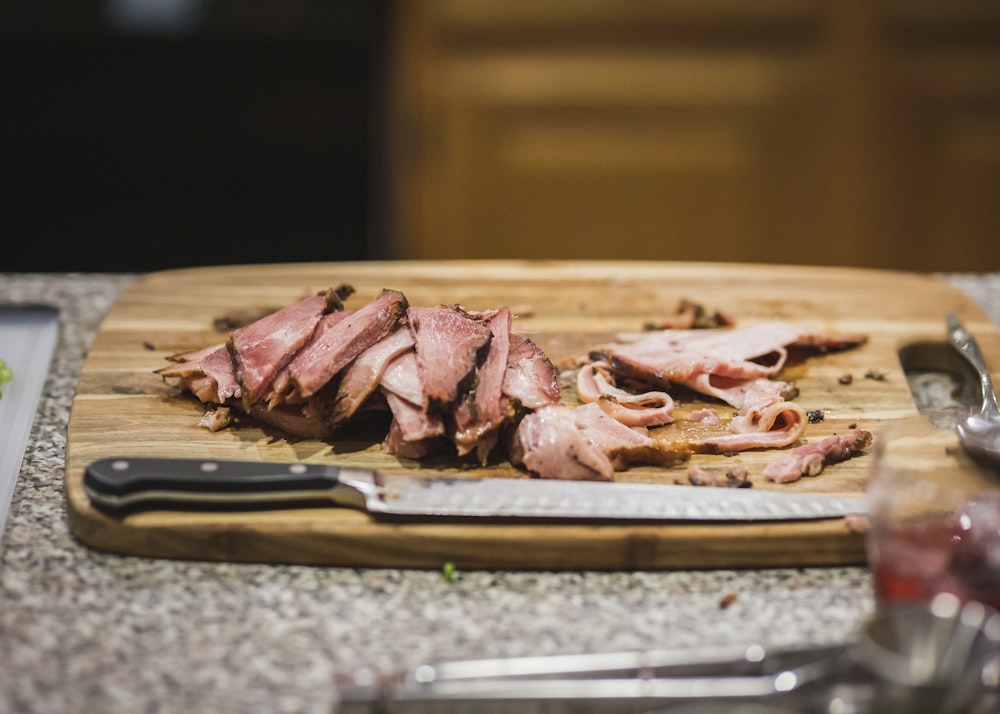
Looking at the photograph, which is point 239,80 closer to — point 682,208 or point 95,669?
point 682,208

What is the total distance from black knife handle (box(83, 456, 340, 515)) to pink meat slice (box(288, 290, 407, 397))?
0.69ft

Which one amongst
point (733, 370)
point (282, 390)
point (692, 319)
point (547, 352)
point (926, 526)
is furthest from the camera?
point (692, 319)

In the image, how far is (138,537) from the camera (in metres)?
1.75

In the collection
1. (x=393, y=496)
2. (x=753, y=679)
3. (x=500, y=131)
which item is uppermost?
(x=500, y=131)

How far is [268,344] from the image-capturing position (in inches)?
80.1

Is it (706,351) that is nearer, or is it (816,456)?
(816,456)

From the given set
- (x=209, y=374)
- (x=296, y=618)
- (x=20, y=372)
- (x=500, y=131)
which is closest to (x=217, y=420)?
(x=209, y=374)

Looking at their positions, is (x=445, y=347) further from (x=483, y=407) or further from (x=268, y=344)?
(x=268, y=344)

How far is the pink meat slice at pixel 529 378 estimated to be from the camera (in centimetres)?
193

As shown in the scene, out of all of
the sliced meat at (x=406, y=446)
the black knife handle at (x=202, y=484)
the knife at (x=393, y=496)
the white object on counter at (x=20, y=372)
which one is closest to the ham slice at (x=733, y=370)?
the knife at (x=393, y=496)

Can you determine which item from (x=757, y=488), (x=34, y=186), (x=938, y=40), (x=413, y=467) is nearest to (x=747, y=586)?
(x=757, y=488)

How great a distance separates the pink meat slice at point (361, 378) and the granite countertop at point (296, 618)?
32 cm

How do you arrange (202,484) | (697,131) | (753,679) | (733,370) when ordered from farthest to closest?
1. (697,131)
2. (733,370)
3. (202,484)
4. (753,679)

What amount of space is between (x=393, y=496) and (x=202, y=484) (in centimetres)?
33
